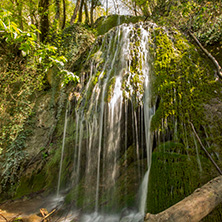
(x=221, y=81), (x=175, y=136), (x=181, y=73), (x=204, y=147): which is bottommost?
(x=204, y=147)

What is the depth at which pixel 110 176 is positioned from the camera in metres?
3.99

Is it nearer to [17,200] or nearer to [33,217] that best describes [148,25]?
[33,217]

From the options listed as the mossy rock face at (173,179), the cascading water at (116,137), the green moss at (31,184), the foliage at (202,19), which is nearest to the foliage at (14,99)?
the green moss at (31,184)

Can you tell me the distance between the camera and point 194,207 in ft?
5.12

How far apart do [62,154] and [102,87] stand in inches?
103

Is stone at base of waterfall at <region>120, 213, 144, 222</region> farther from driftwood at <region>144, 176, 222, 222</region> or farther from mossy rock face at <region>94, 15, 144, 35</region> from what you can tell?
mossy rock face at <region>94, 15, 144, 35</region>

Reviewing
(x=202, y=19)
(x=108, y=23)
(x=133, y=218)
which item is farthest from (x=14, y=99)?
(x=202, y=19)

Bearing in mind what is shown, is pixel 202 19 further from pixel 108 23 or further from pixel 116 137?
pixel 108 23

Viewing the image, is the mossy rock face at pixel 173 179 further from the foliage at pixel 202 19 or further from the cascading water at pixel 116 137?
the foliage at pixel 202 19

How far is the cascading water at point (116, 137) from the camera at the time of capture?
3.68 meters

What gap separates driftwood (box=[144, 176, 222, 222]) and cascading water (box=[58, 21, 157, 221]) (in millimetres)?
1530

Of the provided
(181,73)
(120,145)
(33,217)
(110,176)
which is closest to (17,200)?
(33,217)

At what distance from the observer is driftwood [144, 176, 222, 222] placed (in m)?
1.45

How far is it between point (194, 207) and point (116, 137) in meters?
2.56
